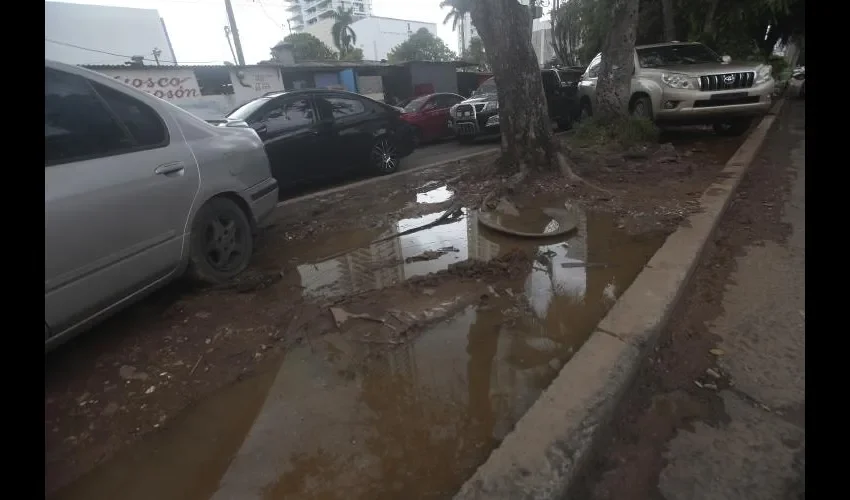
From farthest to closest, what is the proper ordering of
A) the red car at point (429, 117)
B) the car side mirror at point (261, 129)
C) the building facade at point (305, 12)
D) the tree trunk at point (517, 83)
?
the building facade at point (305, 12)
the red car at point (429, 117)
the car side mirror at point (261, 129)
the tree trunk at point (517, 83)

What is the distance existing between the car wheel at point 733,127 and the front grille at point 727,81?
1.07 m

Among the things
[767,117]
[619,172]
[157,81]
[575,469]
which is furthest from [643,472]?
[157,81]

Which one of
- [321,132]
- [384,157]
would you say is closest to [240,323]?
[321,132]

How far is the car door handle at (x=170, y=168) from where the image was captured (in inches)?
108

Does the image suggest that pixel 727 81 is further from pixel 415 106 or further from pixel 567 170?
pixel 415 106

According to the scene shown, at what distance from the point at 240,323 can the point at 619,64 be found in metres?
7.38

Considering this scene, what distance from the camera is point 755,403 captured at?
6.68 feet

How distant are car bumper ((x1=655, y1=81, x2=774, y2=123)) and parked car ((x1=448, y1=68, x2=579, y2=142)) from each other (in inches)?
124

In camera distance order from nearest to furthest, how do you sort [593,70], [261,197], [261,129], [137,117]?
1. [137,117]
2. [261,197]
3. [261,129]
4. [593,70]

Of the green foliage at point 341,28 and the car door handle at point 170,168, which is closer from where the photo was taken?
the car door handle at point 170,168

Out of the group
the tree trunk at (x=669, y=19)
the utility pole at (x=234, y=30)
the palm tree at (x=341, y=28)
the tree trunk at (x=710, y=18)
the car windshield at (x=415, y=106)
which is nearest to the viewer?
the car windshield at (x=415, y=106)

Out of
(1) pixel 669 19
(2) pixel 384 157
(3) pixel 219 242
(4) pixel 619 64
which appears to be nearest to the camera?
(3) pixel 219 242

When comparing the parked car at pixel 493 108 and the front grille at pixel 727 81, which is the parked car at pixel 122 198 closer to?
the front grille at pixel 727 81

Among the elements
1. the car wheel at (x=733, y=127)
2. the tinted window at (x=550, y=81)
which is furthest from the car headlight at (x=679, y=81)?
the tinted window at (x=550, y=81)
